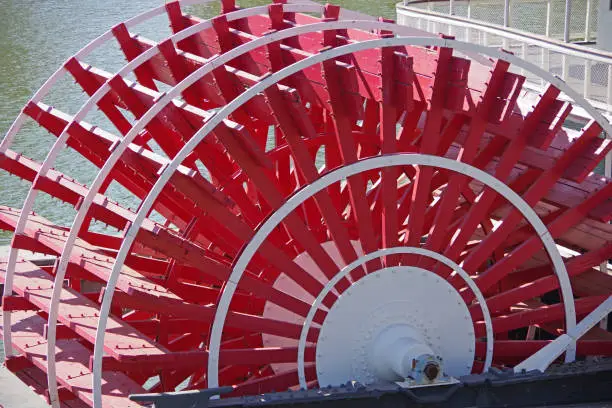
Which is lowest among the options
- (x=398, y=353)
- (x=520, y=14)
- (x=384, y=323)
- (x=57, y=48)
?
(x=398, y=353)

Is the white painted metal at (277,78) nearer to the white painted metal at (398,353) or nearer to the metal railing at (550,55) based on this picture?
the white painted metal at (398,353)

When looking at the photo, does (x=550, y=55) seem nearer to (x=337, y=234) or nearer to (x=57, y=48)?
(x=337, y=234)

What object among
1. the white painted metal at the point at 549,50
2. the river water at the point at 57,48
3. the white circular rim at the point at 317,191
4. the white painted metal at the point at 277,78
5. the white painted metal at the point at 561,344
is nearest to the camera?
the white painted metal at the point at 277,78

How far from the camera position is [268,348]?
4223mm

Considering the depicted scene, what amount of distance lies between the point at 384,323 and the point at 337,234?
1.29 feet

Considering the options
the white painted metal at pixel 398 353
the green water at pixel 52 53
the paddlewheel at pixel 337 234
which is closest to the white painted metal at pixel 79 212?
the paddlewheel at pixel 337 234

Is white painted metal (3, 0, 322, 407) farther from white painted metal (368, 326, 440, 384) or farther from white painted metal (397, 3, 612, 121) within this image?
white painted metal (397, 3, 612, 121)

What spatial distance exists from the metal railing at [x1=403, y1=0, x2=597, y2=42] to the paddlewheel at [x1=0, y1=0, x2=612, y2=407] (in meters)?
2.54

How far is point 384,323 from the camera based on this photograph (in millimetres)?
4223

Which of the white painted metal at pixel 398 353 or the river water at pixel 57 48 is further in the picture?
the river water at pixel 57 48

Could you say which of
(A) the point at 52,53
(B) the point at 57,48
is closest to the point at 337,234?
(A) the point at 52,53

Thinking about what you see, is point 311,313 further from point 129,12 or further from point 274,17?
point 129,12

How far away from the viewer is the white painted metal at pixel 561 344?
4.32 m

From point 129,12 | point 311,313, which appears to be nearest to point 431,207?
point 311,313
